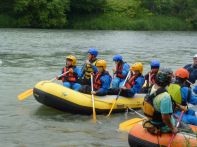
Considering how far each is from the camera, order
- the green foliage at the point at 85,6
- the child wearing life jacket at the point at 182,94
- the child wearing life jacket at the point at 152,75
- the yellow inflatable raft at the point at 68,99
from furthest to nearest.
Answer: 1. the green foliage at the point at 85,6
2. the child wearing life jacket at the point at 152,75
3. the yellow inflatable raft at the point at 68,99
4. the child wearing life jacket at the point at 182,94

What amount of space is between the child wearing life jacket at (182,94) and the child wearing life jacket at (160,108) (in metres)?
0.64

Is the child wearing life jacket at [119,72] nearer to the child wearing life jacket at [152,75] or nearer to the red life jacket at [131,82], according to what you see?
the child wearing life jacket at [152,75]

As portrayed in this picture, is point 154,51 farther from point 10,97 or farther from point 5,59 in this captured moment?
point 10,97

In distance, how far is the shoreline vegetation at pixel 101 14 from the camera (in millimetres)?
41219

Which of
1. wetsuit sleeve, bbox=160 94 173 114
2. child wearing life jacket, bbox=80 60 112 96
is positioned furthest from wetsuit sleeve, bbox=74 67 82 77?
wetsuit sleeve, bbox=160 94 173 114

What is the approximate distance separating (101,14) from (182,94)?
39742mm

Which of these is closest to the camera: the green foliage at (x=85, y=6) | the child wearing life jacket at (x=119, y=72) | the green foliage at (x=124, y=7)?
the child wearing life jacket at (x=119, y=72)

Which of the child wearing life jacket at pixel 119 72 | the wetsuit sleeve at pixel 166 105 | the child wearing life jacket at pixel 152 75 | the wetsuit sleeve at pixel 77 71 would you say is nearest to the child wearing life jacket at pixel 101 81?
the wetsuit sleeve at pixel 77 71

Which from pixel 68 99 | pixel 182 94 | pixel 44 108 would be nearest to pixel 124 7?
pixel 44 108

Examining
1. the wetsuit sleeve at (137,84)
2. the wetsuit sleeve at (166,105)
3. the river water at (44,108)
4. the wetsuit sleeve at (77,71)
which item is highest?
the wetsuit sleeve at (166,105)

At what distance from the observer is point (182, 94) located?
7.04 m

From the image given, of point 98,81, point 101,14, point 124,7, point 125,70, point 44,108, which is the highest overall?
point 124,7

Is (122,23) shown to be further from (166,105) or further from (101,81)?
(166,105)

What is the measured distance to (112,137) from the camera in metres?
7.77
